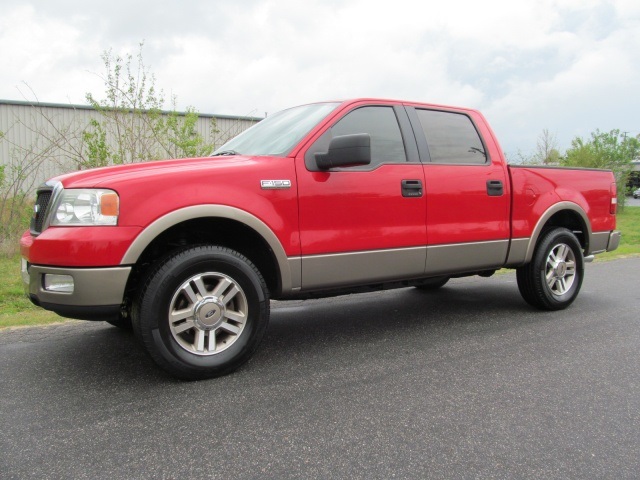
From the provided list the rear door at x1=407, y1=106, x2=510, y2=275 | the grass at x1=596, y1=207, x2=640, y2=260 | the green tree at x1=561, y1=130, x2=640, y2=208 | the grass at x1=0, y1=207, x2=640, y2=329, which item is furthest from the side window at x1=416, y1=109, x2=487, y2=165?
the green tree at x1=561, y1=130, x2=640, y2=208

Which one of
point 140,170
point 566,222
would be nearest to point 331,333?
point 140,170

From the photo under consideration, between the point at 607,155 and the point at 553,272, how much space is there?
2338cm

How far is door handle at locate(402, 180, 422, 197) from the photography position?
4.12 meters

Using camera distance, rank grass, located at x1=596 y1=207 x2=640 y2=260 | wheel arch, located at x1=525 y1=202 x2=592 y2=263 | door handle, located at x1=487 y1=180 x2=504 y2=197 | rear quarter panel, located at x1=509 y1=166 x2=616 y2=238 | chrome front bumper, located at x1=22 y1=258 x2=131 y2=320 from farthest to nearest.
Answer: grass, located at x1=596 y1=207 x2=640 y2=260 < wheel arch, located at x1=525 y1=202 x2=592 y2=263 < rear quarter panel, located at x1=509 y1=166 x2=616 y2=238 < door handle, located at x1=487 y1=180 x2=504 y2=197 < chrome front bumper, located at x1=22 y1=258 x2=131 y2=320

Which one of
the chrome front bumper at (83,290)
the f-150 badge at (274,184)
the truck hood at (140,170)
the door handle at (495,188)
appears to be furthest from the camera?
the door handle at (495,188)

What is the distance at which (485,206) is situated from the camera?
4.64 m

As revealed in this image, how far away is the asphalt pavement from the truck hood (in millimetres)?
1247

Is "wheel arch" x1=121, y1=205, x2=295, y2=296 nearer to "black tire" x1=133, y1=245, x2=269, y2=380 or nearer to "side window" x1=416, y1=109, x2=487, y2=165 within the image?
"black tire" x1=133, y1=245, x2=269, y2=380

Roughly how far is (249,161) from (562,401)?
2.45 metres

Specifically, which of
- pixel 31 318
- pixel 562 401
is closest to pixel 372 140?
pixel 562 401

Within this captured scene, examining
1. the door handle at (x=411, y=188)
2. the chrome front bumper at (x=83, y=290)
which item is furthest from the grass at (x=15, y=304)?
the door handle at (x=411, y=188)

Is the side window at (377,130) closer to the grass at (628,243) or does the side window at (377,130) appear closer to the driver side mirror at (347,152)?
the driver side mirror at (347,152)

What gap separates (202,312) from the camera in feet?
10.9

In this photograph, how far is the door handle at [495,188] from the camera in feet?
15.3
